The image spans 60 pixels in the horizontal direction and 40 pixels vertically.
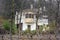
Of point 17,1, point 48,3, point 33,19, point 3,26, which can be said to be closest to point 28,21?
point 33,19

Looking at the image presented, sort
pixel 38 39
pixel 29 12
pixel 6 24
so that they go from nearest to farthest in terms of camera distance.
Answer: pixel 38 39 → pixel 6 24 → pixel 29 12

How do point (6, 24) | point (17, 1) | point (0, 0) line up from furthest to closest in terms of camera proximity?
point (6, 24), point (0, 0), point (17, 1)

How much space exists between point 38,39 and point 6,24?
512 centimetres

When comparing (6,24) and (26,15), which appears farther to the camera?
(26,15)

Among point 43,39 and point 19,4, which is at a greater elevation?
point 19,4

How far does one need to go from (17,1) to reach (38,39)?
1827mm

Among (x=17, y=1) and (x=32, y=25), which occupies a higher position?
(x=17, y=1)

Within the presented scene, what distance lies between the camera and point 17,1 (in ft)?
26.8

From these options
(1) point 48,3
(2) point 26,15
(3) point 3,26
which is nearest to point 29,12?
(2) point 26,15

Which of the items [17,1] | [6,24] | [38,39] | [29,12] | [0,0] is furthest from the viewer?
[29,12]

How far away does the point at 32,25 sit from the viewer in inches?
627

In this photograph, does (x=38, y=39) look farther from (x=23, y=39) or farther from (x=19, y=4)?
(x=19, y=4)

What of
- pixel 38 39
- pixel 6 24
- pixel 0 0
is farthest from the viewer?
pixel 6 24

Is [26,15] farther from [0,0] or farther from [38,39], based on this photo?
[38,39]
